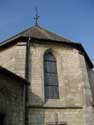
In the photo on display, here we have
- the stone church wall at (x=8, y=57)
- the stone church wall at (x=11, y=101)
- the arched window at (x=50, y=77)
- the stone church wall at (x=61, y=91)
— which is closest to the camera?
the stone church wall at (x=11, y=101)

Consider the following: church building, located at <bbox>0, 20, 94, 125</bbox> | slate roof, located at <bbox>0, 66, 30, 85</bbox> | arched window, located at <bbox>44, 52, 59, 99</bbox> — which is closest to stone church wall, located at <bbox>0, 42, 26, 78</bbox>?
church building, located at <bbox>0, 20, 94, 125</bbox>

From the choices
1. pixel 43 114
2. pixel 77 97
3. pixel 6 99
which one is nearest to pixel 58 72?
pixel 77 97

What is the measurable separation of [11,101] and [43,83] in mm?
2544

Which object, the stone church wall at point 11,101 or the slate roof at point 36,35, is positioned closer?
the stone church wall at point 11,101

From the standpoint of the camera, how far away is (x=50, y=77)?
1302 cm

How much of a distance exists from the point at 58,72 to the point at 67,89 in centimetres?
116

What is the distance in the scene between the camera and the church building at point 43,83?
1055 centimetres

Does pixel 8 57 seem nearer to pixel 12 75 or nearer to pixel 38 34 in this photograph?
pixel 38 34

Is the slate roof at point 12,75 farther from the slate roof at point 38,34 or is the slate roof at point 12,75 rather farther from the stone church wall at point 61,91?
the slate roof at point 38,34

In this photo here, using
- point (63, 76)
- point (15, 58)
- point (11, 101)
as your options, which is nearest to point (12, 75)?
point (11, 101)

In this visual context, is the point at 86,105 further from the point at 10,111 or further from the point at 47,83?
the point at 10,111

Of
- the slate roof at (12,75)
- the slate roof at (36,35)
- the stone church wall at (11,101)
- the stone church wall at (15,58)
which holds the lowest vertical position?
the stone church wall at (11,101)

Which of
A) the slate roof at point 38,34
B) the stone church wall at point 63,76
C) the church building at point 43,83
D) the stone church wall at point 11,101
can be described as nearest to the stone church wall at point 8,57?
the church building at point 43,83

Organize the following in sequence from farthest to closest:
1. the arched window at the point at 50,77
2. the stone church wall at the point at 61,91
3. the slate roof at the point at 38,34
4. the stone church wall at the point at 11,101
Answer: the slate roof at the point at 38,34
the arched window at the point at 50,77
the stone church wall at the point at 61,91
the stone church wall at the point at 11,101
